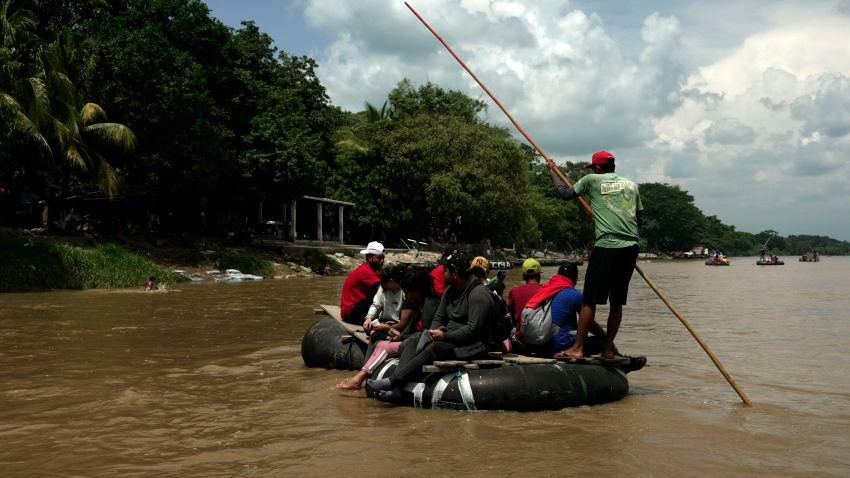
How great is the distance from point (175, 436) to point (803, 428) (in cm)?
531

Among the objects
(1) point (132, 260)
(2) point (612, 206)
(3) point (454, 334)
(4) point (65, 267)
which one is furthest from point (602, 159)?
(1) point (132, 260)

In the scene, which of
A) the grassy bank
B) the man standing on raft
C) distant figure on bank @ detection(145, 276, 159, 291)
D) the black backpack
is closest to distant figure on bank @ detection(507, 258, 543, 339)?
the black backpack

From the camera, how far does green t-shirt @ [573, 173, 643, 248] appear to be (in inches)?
283

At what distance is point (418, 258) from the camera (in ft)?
151

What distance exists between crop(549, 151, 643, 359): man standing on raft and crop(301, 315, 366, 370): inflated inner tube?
284 cm

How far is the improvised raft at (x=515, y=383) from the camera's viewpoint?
22.6 ft

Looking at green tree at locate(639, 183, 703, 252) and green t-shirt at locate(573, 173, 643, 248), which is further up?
green tree at locate(639, 183, 703, 252)

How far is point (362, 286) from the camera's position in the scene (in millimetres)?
9078

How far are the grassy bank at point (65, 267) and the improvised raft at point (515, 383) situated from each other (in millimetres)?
18411

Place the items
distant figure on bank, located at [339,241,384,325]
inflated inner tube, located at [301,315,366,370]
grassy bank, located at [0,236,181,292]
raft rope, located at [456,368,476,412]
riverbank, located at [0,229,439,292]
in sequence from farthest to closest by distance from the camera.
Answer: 1. riverbank, located at [0,229,439,292]
2. grassy bank, located at [0,236,181,292]
3. inflated inner tube, located at [301,315,366,370]
4. distant figure on bank, located at [339,241,384,325]
5. raft rope, located at [456,368,476,412]

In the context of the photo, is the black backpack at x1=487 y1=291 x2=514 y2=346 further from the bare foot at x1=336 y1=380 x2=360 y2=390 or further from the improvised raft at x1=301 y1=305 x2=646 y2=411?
the bare foot at x1=336 y1=380 x2=360 y2=390

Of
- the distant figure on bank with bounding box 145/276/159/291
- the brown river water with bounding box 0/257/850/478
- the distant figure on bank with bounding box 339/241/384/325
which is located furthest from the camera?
the distant figure on bank with bounding box 145/276/159/291

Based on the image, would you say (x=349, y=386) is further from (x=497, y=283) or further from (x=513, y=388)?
(x=497, y=283)

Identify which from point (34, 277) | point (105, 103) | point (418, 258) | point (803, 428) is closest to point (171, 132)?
point (105, 103)
